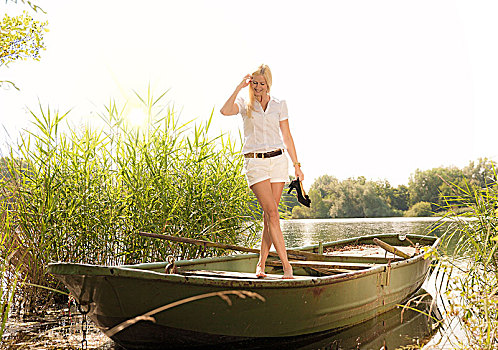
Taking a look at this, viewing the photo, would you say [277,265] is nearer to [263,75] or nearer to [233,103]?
[233,103]

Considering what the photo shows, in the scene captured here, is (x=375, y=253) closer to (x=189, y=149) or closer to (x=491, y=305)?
(x=189, y=149)

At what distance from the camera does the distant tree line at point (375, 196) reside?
35.9 meters

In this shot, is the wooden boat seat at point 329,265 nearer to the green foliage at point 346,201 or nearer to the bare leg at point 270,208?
the bare leg at point 270,208

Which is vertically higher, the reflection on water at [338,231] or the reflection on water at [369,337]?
the reflection on water at [338,231]

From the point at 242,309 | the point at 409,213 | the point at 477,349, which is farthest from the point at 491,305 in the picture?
the point at 409,213

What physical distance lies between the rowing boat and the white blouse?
1.00m

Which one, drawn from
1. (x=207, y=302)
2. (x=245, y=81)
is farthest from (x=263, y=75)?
(x=207, y=302)

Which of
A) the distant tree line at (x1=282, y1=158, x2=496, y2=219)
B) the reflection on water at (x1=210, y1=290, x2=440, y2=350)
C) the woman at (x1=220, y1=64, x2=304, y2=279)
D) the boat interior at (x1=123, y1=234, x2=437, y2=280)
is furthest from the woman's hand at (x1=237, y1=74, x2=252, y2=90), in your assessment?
the distant tree line at (x1=282, y1=158, x2=496, y2=219)

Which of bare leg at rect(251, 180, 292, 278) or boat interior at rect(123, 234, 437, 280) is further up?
bare leg at rect(251, 180, 292, 278)

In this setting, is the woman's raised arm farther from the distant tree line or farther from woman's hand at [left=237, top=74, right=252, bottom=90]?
the distant tree line

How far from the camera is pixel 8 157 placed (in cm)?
498

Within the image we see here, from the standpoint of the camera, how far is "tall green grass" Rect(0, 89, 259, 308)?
4.79m

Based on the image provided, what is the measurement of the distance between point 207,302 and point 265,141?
125 centimetres

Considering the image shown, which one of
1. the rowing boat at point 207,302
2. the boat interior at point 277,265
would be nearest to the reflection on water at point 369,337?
the rowing boat at point 207,302
